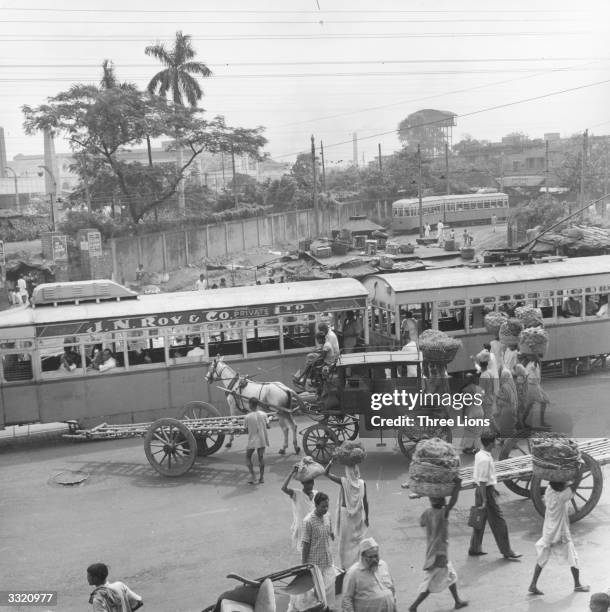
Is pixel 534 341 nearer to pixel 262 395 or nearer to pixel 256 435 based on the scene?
pixel 262 395

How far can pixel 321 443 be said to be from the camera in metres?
12.0

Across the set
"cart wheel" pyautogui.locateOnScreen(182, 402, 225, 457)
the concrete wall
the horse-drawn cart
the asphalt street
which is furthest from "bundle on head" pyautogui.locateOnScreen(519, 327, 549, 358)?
the concrete wall

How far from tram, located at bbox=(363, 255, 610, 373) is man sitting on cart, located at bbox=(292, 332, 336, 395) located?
161 inches

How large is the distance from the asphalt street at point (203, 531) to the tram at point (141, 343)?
117cm

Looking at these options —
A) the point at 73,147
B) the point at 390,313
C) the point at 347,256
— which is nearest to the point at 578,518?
the point at 390,313

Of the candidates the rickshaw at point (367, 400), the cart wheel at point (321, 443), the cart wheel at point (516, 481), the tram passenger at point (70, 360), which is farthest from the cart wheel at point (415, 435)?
the tram passenger at point (70, 360)

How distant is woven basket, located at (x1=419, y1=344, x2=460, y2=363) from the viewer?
11500mm

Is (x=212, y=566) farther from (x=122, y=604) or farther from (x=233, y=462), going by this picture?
(x=233, y=462)

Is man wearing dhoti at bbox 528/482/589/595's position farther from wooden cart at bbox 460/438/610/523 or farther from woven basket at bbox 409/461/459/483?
wooden cart at bbox 460/438/610/523

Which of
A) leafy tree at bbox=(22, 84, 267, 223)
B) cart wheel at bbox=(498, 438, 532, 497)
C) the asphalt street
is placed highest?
leafy tree at bbox=(22, 84, 267, 223)

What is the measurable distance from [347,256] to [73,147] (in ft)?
44.6

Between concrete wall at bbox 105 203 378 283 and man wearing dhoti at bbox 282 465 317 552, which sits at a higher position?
concrete wall at bbox 105 203 378 283

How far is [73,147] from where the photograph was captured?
119 feet

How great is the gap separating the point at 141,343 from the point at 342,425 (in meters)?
4.90
